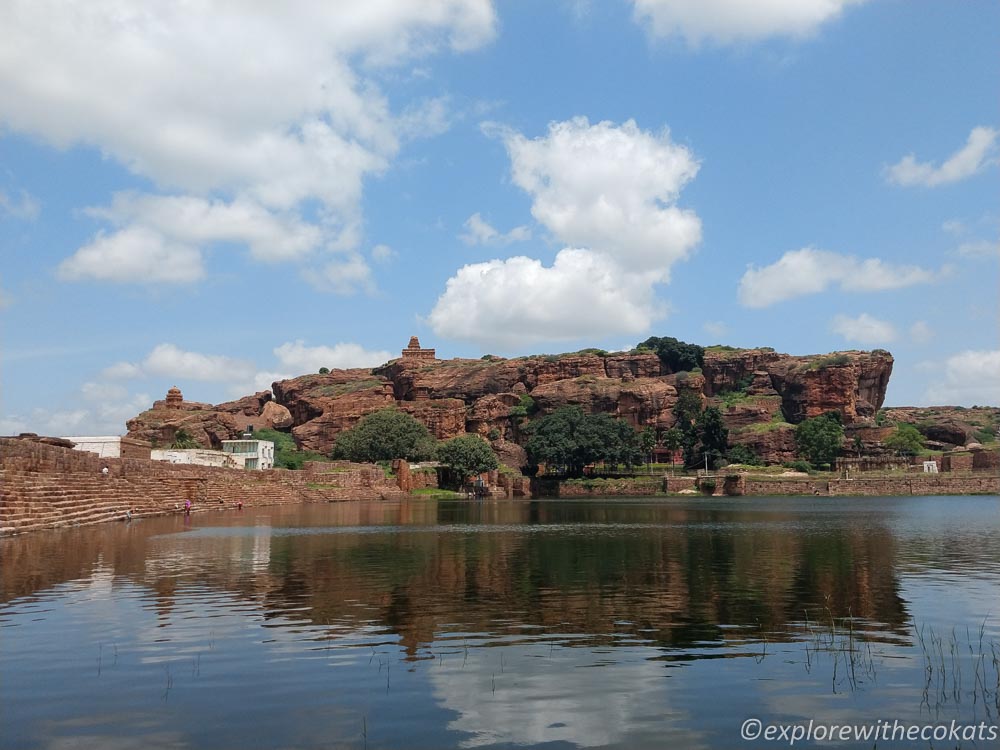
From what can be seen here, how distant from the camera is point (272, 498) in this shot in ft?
235

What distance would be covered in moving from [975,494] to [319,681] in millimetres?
110419

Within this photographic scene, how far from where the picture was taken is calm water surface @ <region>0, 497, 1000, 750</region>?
916 cm

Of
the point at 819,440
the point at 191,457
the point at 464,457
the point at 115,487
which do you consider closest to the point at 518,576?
the point at 115,487

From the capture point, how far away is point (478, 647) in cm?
1266

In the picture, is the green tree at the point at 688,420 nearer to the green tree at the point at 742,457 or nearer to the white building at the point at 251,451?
the green tree at the point at 742,457

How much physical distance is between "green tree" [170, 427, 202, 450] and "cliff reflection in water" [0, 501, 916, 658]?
87.1 meters

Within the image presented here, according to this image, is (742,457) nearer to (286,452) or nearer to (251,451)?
(251,451)

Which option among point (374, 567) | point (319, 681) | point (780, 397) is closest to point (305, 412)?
point (780, 397)

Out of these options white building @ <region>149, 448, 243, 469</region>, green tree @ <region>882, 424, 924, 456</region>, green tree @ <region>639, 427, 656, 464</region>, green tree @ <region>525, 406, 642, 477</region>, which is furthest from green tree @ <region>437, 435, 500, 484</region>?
green tree @ <region>882, 424, 924, 456</region>

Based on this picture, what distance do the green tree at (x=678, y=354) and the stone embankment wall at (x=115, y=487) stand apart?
294 feet

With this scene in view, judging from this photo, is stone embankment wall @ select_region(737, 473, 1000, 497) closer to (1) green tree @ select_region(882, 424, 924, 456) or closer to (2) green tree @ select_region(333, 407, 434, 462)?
(1) green tree @ select_region(882, 424, 924, 456)

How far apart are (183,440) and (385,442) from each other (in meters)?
34.1

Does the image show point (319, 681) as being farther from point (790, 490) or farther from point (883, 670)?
point (790, 490)

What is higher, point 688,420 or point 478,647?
point 688,420
